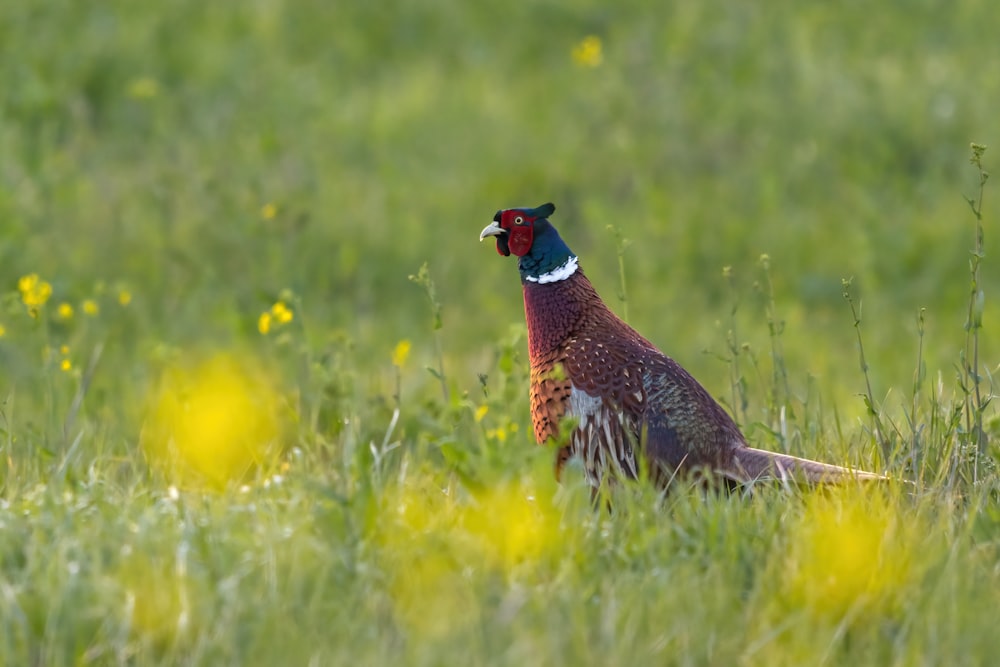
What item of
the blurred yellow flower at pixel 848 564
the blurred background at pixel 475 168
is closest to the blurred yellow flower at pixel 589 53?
the blurred background at pixel 475 168

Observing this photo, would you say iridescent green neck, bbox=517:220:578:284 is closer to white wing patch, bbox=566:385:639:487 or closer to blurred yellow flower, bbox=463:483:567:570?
white wing patch, bbox=566:385:639:487

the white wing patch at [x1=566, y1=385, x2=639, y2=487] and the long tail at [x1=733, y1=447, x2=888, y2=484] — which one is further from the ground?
the white wing patch at [x1=566, y1=385, x2=639, y2=487]

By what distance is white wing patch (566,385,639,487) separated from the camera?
410cm

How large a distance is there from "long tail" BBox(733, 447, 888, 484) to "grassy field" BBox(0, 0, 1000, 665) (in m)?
0.08

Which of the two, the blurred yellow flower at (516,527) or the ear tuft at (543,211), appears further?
the ear tuft at (543,211)

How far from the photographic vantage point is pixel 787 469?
3.85 m

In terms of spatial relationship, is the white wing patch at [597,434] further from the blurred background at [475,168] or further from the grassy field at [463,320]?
the blurred background at [475,168]

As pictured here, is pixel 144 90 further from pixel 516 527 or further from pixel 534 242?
pixel 516 527

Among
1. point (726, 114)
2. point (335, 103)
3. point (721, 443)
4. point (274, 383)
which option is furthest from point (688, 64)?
point (721, 443)

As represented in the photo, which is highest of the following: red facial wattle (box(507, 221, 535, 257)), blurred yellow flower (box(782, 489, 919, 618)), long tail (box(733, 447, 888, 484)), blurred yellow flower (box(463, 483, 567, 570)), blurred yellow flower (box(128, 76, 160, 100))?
blurred yellow flower (box(128, 76, 160, 100))

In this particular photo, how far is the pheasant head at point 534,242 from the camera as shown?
4395 mm

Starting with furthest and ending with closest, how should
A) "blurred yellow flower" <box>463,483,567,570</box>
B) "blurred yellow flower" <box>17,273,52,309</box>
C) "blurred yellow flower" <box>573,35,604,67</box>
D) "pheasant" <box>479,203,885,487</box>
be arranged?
"blurred yellow flower" <box>573,35,604,67</box> < "blurred yellow flower" <box>17,273,52,309</box> < "pheasant" <box>479,203,885,487</box> < "blurred yellow flower" <box>463,483,567,570</box>

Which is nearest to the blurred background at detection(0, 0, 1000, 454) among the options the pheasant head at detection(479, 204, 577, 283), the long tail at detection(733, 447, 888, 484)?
the pheasant head at detection(479, 204, 577, 283)

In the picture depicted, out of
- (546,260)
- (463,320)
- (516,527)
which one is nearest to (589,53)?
(463,320)
